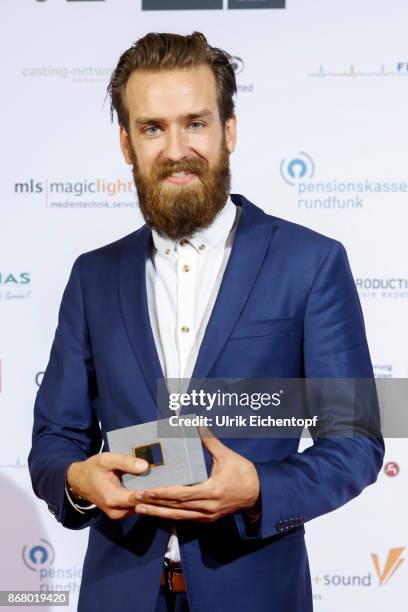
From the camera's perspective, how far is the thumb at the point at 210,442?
1.42 m

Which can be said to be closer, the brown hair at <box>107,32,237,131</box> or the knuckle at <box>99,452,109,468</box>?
the knuckle at <box>99,452,109,468</box>

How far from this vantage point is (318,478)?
1564mm

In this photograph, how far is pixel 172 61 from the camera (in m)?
1.82

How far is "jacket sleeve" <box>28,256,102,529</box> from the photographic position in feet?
5.57

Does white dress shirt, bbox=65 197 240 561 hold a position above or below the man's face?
below

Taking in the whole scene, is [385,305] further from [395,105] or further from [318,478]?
[318,478]

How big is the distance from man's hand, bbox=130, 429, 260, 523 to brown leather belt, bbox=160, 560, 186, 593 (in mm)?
182

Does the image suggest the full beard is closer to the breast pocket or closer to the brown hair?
the brown hair

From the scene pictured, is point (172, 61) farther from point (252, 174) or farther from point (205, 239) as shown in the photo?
point (252, 174)

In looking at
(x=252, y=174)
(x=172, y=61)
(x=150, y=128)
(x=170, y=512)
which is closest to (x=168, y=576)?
(x=170, y=512)

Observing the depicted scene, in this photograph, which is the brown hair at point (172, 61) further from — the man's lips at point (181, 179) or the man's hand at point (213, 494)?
the man's hand at point (213, 494)

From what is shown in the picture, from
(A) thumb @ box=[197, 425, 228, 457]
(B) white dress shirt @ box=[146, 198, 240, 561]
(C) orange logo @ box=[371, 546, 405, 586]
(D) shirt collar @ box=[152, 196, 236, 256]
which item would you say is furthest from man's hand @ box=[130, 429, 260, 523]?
(C) orange logo @ box=[371, 546, 405, 586]

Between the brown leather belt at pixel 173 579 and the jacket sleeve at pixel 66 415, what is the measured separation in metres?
0.20

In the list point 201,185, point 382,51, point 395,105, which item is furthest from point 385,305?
point 201,185
